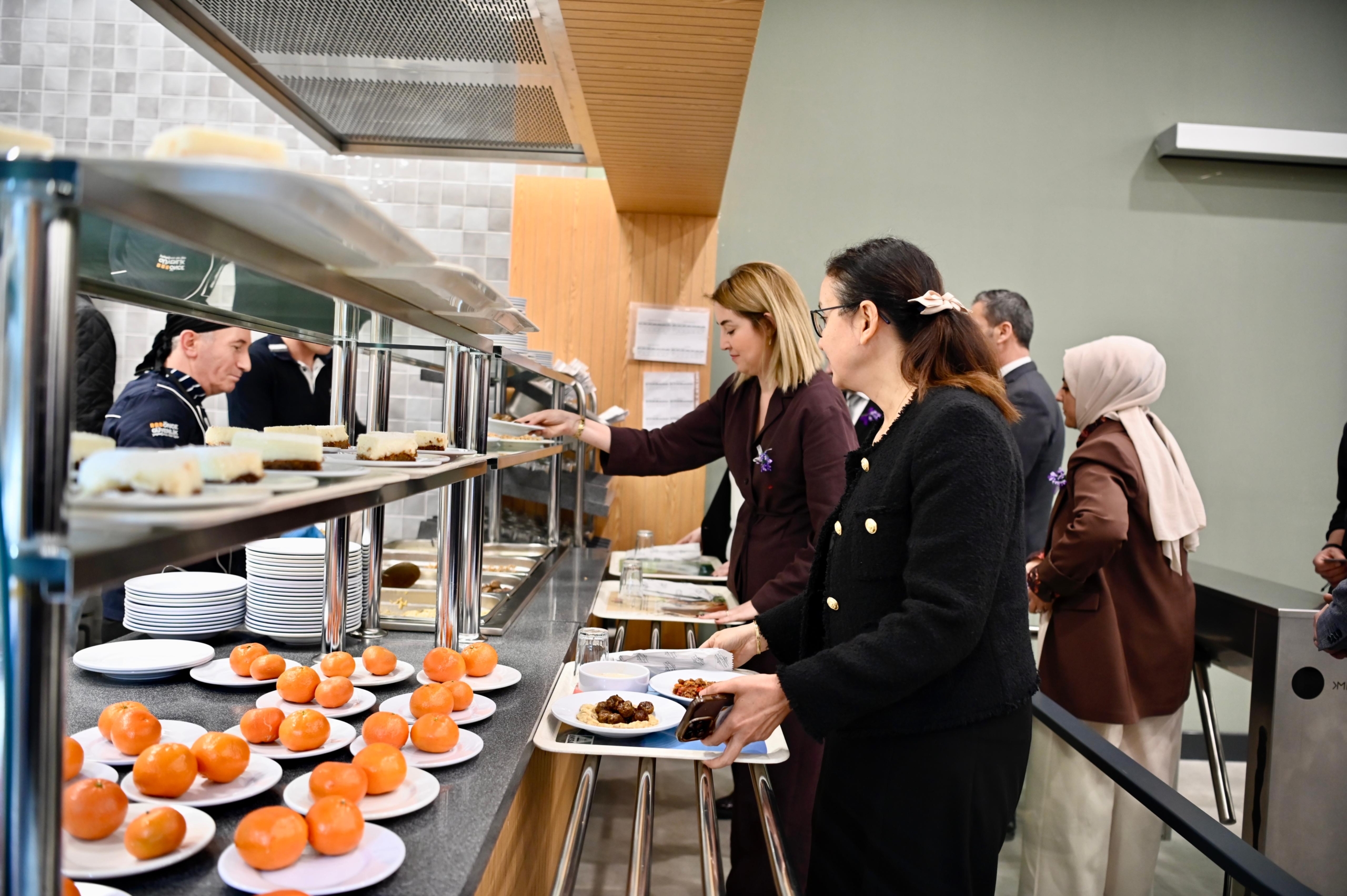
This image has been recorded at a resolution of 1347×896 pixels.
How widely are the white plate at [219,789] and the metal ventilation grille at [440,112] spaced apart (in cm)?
189

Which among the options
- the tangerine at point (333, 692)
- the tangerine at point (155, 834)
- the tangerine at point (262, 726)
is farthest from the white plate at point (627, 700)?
the tangerine at point (155, 834)

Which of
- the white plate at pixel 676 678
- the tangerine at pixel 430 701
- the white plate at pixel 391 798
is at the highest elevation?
the tangerine at pixel 430 701

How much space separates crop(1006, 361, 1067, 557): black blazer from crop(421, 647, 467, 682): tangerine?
2488mm

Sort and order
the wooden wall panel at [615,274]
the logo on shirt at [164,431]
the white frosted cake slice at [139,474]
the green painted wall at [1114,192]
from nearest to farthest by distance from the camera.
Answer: the white frosted cake slice at [139,474]
the logo on shirt at [164,431]
the wooden wall panel at [615,274]
the green painted wall at [1114,192]

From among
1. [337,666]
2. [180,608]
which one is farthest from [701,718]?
[180,608]

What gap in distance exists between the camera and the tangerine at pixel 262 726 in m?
1.34

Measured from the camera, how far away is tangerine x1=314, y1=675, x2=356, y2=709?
1.50 metres

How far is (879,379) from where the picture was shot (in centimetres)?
167

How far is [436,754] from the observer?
138 centimetres

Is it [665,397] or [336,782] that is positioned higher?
[665,397]

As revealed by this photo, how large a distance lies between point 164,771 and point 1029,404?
3.26 meters

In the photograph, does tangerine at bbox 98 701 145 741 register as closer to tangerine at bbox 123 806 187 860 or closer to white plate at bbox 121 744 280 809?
white plate at bbox 121 744 280 809

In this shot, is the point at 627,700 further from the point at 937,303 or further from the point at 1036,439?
the point at 1036,439

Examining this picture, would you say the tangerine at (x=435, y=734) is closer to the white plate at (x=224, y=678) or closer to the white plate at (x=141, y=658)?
the white plate at (x=224, y=678)
